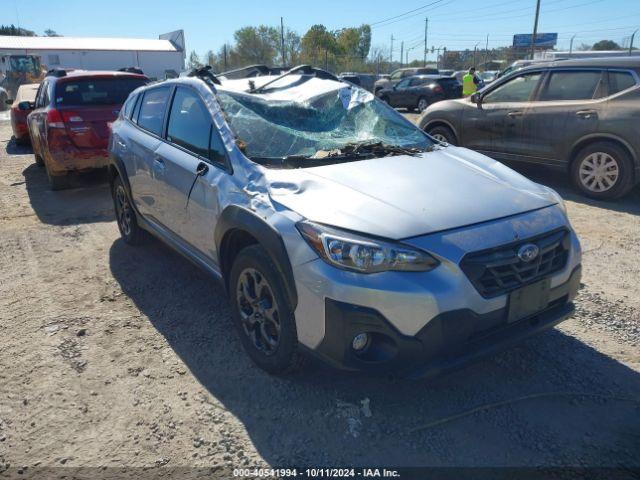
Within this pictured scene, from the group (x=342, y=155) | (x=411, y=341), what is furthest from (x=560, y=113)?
(x=411, y=341)

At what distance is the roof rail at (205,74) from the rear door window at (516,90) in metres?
5.05

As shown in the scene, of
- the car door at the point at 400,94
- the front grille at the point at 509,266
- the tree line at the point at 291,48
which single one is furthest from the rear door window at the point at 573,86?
the tree line at the point at 291,48

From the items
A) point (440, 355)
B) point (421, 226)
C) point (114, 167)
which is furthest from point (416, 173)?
point (114, 167)

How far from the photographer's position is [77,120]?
6.78 meters

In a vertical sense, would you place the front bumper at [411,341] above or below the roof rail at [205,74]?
below

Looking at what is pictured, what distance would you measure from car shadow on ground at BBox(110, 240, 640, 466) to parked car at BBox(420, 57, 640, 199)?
388 centimetres

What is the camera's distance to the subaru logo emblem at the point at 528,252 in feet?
8.32

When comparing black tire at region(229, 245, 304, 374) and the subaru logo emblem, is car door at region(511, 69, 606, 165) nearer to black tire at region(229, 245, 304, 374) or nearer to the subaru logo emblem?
the subaru logo emblem

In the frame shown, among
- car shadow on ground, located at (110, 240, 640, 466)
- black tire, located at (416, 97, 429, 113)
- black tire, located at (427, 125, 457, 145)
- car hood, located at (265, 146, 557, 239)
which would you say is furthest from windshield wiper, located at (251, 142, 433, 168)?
black tire, located at (416, 97, 429, 113)

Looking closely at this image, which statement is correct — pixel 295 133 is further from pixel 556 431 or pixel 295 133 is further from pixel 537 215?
pixel 556 431

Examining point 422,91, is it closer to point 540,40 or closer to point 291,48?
point 291,48

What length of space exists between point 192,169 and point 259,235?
3.41ft

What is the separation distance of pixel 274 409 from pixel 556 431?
144 cm

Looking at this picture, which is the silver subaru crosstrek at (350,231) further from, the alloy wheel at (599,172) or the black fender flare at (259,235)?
the alloy wheel at (599,172)
